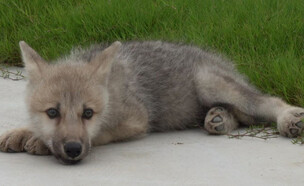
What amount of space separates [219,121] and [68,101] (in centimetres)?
148

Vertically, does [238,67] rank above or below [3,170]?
above

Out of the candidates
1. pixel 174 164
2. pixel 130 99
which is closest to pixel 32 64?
pixel 130 99

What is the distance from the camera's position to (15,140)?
4543mm

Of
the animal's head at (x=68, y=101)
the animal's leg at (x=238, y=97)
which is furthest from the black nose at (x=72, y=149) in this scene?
the animal's leg at (x=238, y=97)

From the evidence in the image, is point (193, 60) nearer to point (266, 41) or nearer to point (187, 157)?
point (266, 41)

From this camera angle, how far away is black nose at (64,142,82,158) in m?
4.00

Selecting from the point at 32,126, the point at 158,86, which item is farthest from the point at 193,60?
the point at 32,126

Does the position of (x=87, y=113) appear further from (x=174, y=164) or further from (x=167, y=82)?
(x=167, y=82)

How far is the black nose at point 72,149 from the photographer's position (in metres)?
4.00

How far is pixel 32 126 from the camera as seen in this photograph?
443 cm

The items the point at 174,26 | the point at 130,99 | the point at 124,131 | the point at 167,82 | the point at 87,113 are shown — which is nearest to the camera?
the point at 87,113

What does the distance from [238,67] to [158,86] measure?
105 cm

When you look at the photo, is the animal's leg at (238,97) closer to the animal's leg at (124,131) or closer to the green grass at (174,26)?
the green grass at (174,26)

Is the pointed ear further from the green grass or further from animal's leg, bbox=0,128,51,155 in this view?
the green grass
